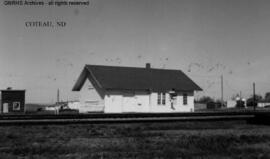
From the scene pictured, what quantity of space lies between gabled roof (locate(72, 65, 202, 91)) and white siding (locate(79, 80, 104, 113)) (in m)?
1.05

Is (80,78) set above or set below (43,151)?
above

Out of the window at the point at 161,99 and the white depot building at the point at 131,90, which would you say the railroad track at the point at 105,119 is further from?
the window at the point at 161,99

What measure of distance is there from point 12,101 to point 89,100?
14.9 metres

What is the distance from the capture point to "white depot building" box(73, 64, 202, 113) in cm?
4353

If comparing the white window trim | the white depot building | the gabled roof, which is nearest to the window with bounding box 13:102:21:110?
the gabled roof

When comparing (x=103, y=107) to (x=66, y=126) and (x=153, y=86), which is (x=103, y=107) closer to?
(x=153, y=86)

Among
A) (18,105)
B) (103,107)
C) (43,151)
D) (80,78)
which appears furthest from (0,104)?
(43,151)

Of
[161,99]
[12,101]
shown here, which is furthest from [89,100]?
[12,101]

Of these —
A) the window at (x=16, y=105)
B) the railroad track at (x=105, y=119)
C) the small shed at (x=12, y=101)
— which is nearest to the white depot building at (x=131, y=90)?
the small shed at (x=12, y=101)

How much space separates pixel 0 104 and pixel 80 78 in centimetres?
1576

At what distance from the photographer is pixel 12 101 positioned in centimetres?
5462

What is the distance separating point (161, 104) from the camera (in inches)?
1839

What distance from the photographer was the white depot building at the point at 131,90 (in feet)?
143

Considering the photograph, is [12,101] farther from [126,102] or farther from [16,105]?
[126,102]
